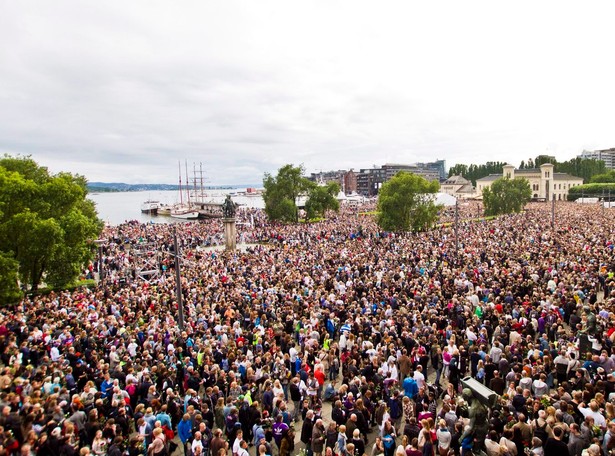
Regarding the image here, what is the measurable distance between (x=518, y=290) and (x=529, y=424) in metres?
10.4

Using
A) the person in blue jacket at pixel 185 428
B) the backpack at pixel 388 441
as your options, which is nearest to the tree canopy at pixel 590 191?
the backpack at pixel 388 441

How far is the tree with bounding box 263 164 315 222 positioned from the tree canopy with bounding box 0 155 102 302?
34.4 m

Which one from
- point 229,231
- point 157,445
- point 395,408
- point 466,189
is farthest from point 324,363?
point 466,189

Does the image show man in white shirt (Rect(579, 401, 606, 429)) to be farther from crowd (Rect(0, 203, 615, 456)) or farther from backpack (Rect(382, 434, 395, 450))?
backpack (Rect(382, 434, 395, 450))

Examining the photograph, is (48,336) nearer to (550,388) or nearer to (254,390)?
(254,390)

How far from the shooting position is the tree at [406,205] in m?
42.6

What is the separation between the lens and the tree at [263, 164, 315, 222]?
57125 mm

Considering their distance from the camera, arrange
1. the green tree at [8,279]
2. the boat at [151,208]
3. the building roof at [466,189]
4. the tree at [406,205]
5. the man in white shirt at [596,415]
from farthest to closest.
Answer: the boat at [151,208], the building roof at [466,189], the tree at [406,205], the green tree at [8,279], the man in white shirt at [596,415]

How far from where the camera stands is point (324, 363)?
1119cm

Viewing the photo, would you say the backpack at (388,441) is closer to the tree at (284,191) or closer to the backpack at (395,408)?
the backpack at (395,408)

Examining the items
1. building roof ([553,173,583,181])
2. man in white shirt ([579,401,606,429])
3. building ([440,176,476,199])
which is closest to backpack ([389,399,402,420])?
man in white shirt ([579,401,606,429])

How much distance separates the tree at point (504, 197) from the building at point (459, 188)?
62.3m

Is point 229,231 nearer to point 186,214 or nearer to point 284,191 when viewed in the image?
point 284,191

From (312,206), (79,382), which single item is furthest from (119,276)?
(312,206)
